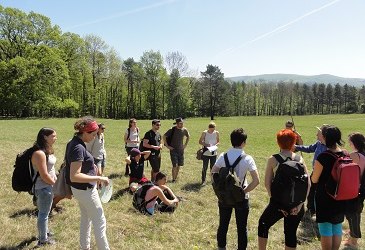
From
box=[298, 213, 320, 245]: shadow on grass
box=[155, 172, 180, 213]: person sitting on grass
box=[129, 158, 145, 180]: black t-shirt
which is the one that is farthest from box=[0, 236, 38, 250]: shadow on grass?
box=[298, 213, 320, 245]: shadow on grass

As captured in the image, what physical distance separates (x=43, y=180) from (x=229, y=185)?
3.06 m

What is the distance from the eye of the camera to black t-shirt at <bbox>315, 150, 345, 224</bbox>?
472 cm

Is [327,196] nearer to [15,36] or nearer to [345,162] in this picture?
[345,162]

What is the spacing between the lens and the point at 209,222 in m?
7.45

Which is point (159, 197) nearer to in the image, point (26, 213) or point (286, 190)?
point (26, 213)

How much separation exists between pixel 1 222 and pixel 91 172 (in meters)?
3.38

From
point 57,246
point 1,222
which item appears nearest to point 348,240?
point 57,246

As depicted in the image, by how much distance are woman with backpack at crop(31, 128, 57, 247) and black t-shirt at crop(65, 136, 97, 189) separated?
2.93ft

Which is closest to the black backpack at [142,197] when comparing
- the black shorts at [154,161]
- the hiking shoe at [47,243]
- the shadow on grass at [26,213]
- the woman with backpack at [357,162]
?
the hiking shoe at [47,243]

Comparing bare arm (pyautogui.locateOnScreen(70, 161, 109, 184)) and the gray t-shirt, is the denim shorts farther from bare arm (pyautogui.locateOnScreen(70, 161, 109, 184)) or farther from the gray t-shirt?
the gray t-shirt

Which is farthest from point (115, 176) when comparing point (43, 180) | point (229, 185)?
point (229, 185)

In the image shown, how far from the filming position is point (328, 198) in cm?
475

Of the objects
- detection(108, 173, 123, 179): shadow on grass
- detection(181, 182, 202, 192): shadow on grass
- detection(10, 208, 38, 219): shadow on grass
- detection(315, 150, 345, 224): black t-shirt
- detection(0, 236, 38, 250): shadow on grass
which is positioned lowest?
detection(181, 182, 202, 192): shadow on grass

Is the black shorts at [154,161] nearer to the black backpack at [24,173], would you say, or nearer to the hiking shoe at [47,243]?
the hiking shoe at [47,243]
